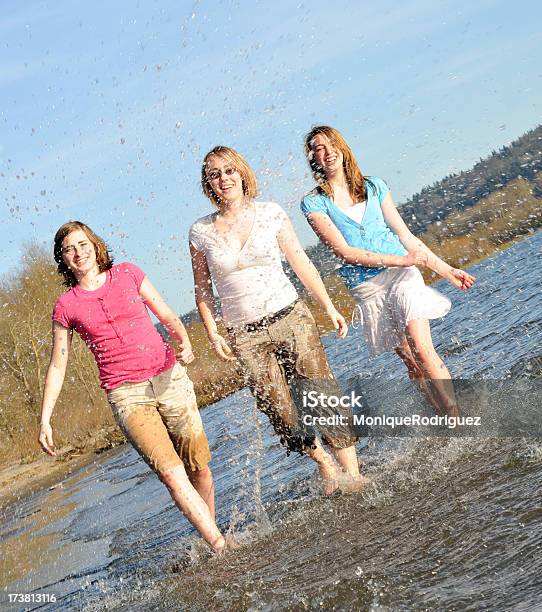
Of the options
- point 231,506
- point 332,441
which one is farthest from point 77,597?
point 332,441

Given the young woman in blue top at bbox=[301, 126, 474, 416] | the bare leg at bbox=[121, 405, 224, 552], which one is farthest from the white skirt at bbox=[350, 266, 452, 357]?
the bare leg at bbox=[121, 405, 224, 552]

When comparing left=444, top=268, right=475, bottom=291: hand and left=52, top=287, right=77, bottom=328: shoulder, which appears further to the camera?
left=444, top=268, right=475, bottom=291: hand

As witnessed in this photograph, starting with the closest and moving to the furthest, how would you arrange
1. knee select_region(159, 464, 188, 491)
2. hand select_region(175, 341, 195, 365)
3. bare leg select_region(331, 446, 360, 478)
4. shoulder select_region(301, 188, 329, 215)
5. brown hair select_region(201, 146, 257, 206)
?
knee select_region(159, 464, 188, 491)
hand select_region(175, 341, 195, 365)
brown hair select_region(201, 146, 257, 206)
bare leg select_region(331, 446, 360, 478)
shoulder select_region(301, 188, 329, 215)

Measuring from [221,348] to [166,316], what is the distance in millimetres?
491

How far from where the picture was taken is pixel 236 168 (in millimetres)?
5578

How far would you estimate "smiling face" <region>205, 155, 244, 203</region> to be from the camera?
5.53 m

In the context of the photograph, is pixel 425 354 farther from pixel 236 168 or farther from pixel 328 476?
pixel 236 168

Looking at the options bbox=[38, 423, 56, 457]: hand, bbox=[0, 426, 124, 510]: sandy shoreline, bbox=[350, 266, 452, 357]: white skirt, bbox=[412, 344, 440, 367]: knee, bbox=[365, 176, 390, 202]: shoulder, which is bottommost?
bbox=[0, 426, 124, 510]: sandy shoreline

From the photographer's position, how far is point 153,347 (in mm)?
5340

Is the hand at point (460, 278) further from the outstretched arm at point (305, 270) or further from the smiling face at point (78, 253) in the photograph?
the smiling face at point (78, 253)

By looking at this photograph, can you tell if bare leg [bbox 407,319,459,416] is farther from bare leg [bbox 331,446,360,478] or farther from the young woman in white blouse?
bare leg [bbox 331,446,360,478]

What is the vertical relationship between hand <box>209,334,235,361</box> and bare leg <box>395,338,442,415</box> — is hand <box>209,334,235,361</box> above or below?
above

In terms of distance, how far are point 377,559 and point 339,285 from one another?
2.98 metres

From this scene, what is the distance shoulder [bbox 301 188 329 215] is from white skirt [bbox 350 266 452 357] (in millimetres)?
648
